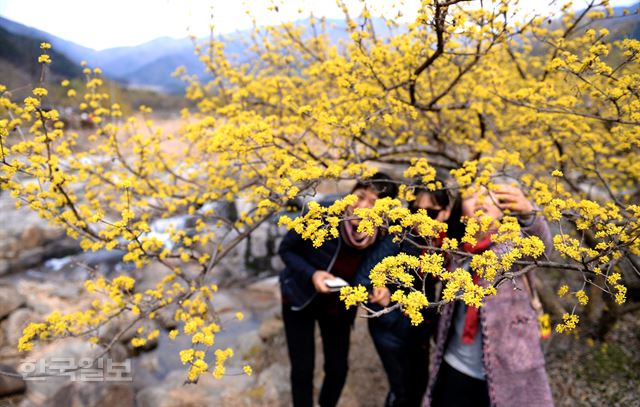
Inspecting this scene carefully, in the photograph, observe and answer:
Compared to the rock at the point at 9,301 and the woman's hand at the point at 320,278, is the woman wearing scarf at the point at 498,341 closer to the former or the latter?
the woman's hand at the point at 320,278

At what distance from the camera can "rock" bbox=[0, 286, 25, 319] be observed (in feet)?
22.1

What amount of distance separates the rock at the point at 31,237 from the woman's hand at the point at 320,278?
11127 mm

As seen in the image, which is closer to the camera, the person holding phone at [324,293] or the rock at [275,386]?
the person holding phone at [324,293]

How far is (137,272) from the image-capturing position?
9391 millimetres

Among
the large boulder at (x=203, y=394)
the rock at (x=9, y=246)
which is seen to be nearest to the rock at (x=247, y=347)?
the large boulder at (x=203, y=394)

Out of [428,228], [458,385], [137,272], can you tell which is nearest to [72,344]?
[137,272]

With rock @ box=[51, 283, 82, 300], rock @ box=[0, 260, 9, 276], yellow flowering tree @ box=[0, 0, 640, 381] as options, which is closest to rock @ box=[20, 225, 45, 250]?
rock @ box=[0, 260, 9, 276]

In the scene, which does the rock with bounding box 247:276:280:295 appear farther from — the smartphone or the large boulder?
the smartphone

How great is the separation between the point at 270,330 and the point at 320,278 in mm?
3822

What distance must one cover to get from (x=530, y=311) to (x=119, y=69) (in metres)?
27.4

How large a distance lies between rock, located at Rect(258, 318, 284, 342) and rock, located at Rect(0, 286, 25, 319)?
15.5 ft

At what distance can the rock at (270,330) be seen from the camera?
6.14 m

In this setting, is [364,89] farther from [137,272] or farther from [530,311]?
[137,272]

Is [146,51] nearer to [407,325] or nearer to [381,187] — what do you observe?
[381,187]
